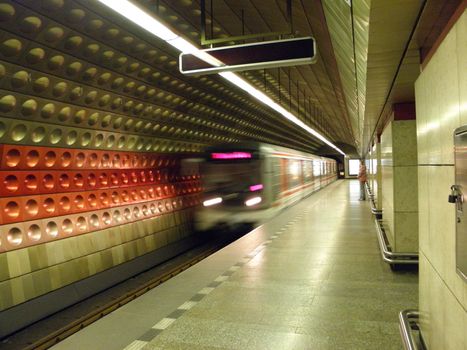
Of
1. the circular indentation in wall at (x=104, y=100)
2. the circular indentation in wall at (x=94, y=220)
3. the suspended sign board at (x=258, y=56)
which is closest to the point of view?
the suspended sign board at (x=258, y=56)

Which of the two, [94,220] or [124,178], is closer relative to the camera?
[94,220]

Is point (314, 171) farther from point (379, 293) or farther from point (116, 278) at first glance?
point (379, 293)

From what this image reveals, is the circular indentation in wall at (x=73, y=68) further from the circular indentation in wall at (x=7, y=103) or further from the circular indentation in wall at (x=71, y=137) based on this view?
the circular indentation in wall at (x=71, y=137)

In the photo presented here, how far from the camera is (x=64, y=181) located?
24.2 ft

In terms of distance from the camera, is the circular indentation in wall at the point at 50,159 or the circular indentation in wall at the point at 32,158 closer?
the circular indentation in wall at the point at 32,158

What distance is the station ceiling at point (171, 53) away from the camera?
346 cm

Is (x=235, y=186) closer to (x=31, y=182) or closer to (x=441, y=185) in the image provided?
(x=31, y=182)

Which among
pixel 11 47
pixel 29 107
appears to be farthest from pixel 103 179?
pixel 11 47

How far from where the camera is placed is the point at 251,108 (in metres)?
14.2

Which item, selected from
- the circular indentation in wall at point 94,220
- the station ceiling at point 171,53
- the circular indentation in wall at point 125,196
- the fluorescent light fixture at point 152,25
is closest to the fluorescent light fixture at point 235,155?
the station ceiling at point 171,53

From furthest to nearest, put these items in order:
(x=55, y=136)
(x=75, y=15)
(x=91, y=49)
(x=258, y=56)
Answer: (x=55, y=136) < (x=91, y=49) < (x=75, y=15) < (x=258, y=56)

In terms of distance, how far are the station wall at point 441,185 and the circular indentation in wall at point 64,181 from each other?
6.14 meters

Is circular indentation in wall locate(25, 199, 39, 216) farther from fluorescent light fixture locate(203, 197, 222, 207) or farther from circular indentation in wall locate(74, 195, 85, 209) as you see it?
fluorescent light fixture locate(203, 197, 222, 207)

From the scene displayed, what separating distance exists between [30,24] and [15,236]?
3227 mm
